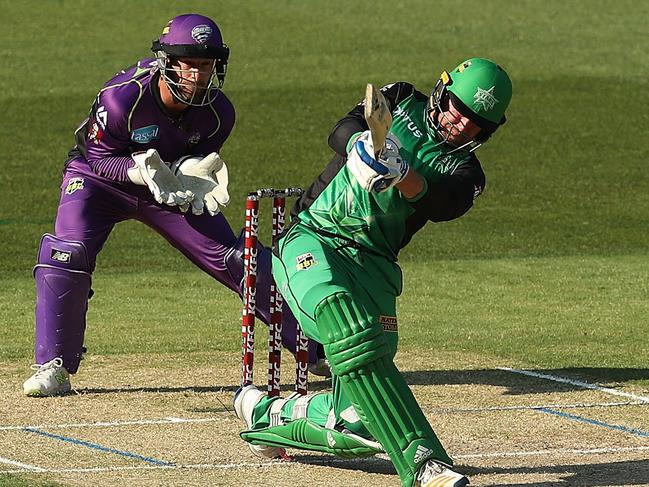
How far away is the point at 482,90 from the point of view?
6.48m

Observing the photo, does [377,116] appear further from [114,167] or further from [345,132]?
[114,167]

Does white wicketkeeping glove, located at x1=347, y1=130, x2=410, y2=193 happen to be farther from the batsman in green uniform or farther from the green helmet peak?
the green helmet peak

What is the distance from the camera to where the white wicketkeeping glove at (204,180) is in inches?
327

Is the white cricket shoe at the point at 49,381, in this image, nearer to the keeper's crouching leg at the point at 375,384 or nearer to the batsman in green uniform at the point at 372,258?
the batsman in green uniform at the point at 372,258

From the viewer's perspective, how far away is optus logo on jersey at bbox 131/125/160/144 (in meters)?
8.45

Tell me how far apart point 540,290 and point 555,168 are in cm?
722

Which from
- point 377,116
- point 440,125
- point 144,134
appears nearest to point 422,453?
point 377,116

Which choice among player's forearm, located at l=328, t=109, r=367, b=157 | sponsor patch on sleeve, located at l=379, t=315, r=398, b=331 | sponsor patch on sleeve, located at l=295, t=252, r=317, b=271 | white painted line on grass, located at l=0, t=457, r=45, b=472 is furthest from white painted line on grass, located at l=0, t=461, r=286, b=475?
player's forearm, located at l=328, t=109, r=367, b=157

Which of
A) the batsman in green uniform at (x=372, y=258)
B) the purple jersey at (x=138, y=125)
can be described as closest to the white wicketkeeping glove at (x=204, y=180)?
the purple jersey at (x=138, y=125)

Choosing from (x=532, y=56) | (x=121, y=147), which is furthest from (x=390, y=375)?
(x=532, y=56)

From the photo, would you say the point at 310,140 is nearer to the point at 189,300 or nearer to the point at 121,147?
the point at 189,300

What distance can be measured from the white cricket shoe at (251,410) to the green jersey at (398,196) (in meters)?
0.89

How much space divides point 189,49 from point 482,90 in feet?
7.50

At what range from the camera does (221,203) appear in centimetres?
834
